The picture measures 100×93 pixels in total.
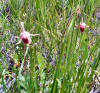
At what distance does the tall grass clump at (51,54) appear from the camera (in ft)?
2.97

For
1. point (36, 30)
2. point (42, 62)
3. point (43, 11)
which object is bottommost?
point (42, 62)

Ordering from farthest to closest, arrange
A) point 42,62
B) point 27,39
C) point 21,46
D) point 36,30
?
point 36,30 → point 21,46 → point 42,62 → point 27,39

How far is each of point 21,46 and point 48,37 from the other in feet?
0.70

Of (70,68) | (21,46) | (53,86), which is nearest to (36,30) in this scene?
(21,46)

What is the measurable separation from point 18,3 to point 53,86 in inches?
44.4

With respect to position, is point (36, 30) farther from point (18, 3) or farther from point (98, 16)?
point (98, 16)

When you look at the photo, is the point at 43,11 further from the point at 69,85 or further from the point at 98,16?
the point at 69,85

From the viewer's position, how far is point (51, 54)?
4.52ft

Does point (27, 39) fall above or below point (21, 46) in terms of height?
above

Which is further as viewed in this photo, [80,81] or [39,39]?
[39,39]

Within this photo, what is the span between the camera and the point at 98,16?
78.8 inches

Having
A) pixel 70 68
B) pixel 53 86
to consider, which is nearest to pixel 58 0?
pixel 70 68

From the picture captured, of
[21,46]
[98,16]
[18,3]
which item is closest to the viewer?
[21,46]

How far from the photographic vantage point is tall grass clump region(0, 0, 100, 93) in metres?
0.91
